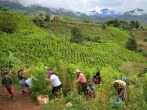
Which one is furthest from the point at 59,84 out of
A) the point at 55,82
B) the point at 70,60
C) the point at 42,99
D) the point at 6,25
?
the point at 6,25

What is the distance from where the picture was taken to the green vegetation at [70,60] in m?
10.4

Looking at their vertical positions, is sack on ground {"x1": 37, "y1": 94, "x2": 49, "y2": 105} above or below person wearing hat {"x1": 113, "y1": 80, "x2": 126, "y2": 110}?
below

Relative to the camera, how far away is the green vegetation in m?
10.4

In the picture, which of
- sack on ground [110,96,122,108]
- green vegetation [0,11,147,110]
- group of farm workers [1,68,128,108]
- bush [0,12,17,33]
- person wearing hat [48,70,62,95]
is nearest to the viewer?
sack on ground [110,96,122,108]

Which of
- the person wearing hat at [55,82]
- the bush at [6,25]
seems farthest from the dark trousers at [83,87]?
the bush at [6,25]

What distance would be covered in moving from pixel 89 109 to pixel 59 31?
49.9m

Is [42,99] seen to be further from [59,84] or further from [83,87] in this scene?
[83,87]

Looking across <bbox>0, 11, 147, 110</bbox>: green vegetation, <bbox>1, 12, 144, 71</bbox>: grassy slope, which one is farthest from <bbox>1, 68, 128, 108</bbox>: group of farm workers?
<bbox>1, 12, 144, 71</bbox>: grassy slope

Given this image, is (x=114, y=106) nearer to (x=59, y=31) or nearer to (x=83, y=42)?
(x=83, y=42)

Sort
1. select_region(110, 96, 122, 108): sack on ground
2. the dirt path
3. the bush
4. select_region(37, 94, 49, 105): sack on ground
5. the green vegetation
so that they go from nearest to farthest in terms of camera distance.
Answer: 1. select_region(110, 96, 122, 108): sack on ground
2. the green vegetation
3. the dirt path
4. select_region(37, 94, 49, 105): sack on ground
5. the bush

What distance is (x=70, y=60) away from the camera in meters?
38.3

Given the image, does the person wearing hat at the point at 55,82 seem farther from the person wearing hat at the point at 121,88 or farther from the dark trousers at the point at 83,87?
the person wearing hat at the point at 121,88

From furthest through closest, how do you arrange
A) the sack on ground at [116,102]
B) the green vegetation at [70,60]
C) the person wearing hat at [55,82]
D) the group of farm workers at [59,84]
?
the person wearing hat at [55,82] → the group of farm workers at [59,84] → the green vegetation at [70,60] → the sack on ground at [116,102]

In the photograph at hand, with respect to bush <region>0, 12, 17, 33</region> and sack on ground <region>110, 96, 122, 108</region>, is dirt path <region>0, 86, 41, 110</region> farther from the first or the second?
bush <region>0, 12, 17, 33</region>
